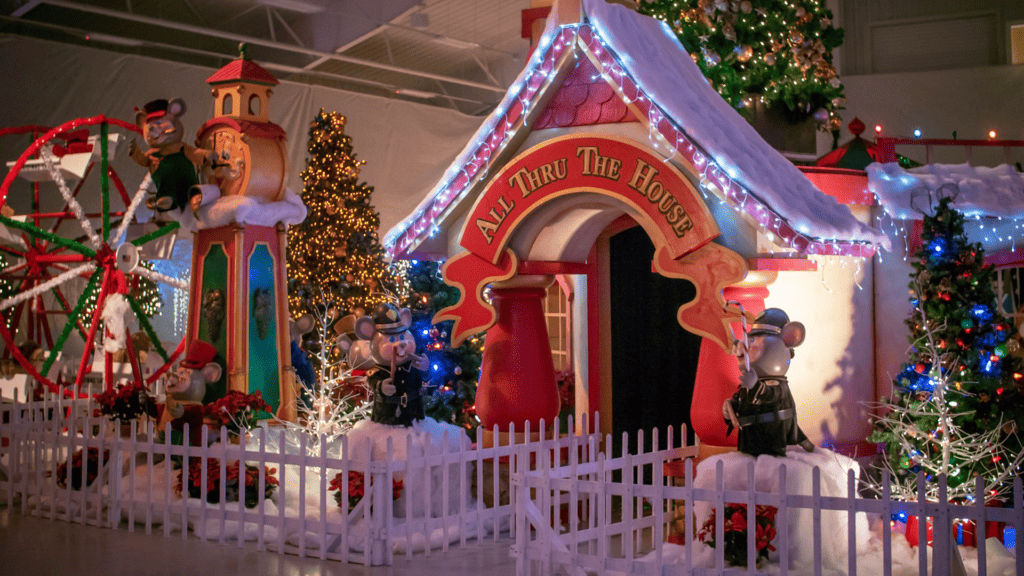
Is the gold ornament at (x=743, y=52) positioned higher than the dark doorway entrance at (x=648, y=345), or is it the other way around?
the gold ornament at (x=743, y=52)

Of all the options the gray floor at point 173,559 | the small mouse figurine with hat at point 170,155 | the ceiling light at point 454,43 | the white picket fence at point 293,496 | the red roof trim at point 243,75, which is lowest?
the gray floor at point 173,559

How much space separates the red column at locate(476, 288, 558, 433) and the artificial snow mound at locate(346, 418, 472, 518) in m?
0.40

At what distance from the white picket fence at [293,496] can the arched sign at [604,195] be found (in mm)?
1180

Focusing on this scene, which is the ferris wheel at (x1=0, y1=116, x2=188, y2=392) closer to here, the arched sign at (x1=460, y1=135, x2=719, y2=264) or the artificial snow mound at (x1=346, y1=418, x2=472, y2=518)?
the artificial snow mound at (x1=346, y1=418, x2=472, y2=518)

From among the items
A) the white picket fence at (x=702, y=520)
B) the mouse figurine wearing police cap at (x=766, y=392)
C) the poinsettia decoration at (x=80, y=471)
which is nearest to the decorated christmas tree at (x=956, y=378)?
the white picket fence at (x=702, y=520)

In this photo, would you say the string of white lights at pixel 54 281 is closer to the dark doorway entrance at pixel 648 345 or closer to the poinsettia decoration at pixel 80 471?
the poinsettia decoration at pixel 80 471

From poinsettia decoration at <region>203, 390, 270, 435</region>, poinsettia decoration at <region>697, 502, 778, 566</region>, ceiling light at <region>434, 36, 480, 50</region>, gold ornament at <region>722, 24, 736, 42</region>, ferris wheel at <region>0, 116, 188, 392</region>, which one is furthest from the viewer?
ceiling light at <region>434, 36, 480, 50</region>

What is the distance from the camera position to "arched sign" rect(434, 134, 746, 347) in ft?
21.7

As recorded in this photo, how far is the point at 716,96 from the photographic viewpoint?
7.72 meters

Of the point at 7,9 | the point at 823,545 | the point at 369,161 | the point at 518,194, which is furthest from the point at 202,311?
the point at 369,161

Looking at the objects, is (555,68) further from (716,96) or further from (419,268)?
(419,268)

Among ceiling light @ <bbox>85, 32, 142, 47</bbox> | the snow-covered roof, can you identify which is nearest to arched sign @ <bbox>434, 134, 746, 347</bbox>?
the snow-covered roof

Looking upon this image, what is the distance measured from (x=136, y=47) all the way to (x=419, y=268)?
8.70 metres

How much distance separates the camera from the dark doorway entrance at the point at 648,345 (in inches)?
362
